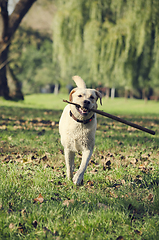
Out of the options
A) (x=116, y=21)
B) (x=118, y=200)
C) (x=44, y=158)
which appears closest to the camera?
(x=118, y=200)

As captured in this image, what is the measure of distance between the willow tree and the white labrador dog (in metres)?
10.3

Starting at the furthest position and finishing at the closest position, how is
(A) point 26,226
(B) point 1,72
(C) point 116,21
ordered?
(B) point 1,72, (C) point 116,21, (A) point 26,226

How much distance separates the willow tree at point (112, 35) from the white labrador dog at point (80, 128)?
1029 centimetres

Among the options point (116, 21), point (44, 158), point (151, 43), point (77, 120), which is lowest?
point (44, 158)

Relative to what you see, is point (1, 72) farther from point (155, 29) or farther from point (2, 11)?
point (155, 29)

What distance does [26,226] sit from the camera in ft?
7.75

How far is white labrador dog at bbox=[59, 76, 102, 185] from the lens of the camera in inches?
125

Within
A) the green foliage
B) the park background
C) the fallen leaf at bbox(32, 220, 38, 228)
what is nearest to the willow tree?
the park background

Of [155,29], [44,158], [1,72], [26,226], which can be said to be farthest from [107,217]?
[1,72]

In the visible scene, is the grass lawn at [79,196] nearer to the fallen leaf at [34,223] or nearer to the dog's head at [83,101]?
the fallen leaf at [34,223]

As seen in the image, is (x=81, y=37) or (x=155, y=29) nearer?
(x=155, y=29)

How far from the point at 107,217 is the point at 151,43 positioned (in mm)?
12056

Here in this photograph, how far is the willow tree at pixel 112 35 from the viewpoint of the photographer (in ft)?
41.0

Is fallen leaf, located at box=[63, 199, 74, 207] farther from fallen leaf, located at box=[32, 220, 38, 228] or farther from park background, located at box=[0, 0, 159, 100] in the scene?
park background, located at box=[0, 0, 159, 100]
